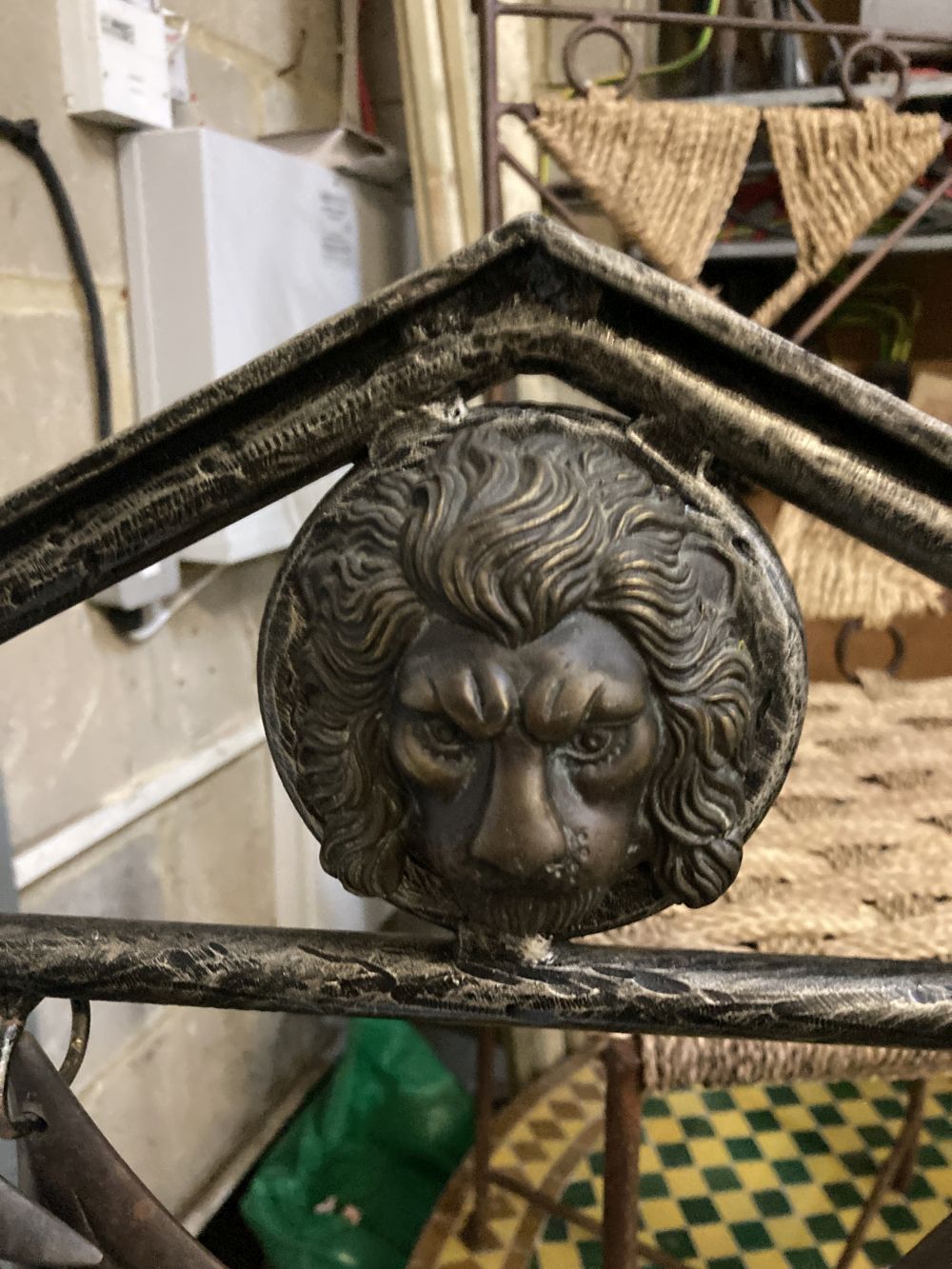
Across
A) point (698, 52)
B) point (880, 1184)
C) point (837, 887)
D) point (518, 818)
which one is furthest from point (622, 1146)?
point (698, 52)

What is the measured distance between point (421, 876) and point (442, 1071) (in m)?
1.01

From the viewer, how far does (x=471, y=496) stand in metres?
0.28

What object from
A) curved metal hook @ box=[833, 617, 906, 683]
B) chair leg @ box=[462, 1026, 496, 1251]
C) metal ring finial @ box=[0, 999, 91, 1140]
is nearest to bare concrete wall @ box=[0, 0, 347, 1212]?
chair leg @ box=[462, 1026, 496, 1251]

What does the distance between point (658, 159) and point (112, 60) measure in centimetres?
45

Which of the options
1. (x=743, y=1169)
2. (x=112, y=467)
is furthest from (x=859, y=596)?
(x=112, y=467)

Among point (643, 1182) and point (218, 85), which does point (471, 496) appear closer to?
point (218, 85)

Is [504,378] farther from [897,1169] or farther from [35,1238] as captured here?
[897,1169]

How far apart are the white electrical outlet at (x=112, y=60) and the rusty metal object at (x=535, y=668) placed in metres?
0.64

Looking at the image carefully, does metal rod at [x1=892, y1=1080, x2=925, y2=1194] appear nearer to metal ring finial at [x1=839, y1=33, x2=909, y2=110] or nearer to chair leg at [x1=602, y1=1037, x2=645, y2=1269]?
chair leg at [x1=602, y1=1037, x2=645, y2=1269]

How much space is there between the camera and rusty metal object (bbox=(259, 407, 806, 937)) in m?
0.27

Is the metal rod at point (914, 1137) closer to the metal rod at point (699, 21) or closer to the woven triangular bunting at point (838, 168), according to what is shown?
the woven triangular bunting at point (838, 168)

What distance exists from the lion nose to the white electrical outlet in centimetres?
72

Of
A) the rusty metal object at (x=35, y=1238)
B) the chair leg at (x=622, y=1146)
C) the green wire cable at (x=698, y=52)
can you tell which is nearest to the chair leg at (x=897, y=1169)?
the chair leg at (x=622, y=1146)

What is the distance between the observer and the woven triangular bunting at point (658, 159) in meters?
0.84
